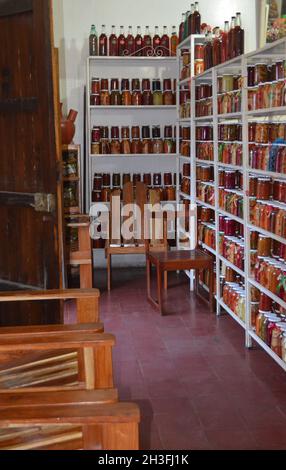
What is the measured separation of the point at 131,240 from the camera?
21.3 ft

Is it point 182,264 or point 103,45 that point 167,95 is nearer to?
point 103,45

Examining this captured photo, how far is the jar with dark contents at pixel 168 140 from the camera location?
703 cm

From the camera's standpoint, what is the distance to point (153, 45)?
6.99 m

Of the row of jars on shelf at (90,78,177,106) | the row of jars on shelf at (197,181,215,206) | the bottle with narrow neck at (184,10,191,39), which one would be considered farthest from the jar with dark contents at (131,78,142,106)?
the row of jars on shelf at (197,181,215,206)

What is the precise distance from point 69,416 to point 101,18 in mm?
6005

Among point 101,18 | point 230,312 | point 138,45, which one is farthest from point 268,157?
point 101,18

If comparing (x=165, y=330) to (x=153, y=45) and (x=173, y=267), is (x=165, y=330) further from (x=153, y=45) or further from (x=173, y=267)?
(x=153, y=45)

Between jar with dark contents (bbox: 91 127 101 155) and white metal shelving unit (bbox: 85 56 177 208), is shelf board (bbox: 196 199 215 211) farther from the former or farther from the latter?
jar with dark contents (bbox: 91 127 101 155)

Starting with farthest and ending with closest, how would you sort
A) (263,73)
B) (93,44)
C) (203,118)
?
1. (93,44)
2. (203,118)
3. (263,73)

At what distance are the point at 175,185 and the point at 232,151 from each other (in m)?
2.41

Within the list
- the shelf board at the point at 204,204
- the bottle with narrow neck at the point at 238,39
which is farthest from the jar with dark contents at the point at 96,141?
the bottle with narrow neck at the point at 238,39

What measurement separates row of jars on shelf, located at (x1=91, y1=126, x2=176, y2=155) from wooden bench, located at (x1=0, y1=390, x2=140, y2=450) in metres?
5.06

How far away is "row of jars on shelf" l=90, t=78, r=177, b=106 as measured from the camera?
22.7 feet

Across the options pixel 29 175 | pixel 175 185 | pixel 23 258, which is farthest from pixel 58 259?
pixel 175 185
